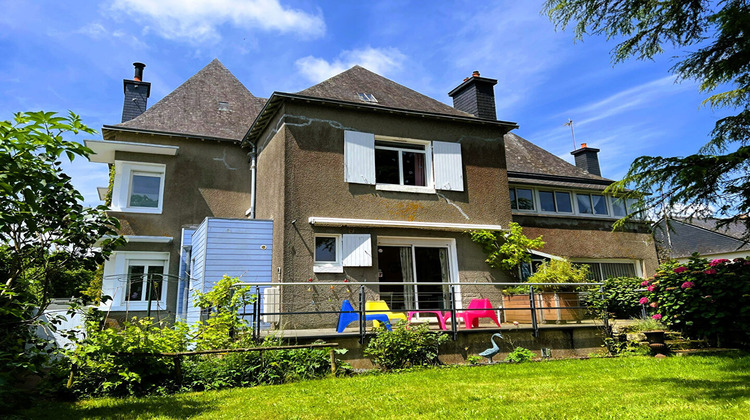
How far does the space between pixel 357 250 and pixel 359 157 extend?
2.62 meters

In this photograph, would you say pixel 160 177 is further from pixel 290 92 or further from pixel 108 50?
pixel 108 50

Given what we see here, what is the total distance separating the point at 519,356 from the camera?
34.7 feet

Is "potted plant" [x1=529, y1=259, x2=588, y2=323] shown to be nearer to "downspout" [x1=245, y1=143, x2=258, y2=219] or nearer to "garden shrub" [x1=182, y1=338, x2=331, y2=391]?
"garden shrub" [x1=182, y1=338, x2=331, y2=391]

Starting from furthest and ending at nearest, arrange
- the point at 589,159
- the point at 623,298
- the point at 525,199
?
the point at 589,159
the point at 525,199
the point at 623,298

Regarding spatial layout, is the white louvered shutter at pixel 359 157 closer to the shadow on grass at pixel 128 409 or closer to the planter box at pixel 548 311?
the planter box at pixel 548 311

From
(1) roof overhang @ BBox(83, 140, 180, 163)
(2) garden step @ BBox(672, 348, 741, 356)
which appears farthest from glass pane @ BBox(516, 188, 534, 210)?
(1) roof overhang @ BBox(83, 140, 180, 163)

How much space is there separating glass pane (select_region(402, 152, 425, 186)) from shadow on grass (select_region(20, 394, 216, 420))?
8.86 meters

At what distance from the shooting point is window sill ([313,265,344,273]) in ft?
40.7

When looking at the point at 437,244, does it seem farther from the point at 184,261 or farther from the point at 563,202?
the point at 184,261

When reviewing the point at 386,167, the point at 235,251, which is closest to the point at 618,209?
the point at 386,167

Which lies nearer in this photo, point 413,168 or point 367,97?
point 413,168

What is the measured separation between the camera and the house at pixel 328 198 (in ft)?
42.0

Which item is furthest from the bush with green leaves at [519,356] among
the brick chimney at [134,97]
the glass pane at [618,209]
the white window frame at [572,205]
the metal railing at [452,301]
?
the brick chimney at [134,97]

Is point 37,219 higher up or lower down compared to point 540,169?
lower down
